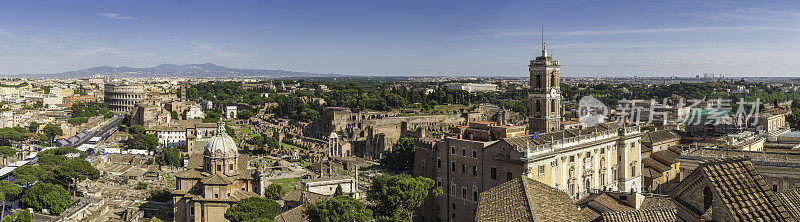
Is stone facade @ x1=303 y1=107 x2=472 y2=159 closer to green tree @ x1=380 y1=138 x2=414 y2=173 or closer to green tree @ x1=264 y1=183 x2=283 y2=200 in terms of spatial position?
green tree @ x1=380 y1=138 x2=414 y2=173

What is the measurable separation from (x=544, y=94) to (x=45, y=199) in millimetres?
34057

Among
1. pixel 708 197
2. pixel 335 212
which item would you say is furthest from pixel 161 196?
pixel 708 197

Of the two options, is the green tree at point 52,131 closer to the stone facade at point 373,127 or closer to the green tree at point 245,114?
the stone facade at point 373,127

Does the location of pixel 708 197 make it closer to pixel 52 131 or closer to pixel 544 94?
pixel 544 94

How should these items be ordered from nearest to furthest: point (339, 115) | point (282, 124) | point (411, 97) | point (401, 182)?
point (401, 182), point (339, 115), point (282, 124), point (411, 97)

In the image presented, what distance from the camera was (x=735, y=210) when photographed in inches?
247

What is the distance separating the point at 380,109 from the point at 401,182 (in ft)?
222

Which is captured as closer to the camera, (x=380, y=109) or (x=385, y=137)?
(x=385, y=137)

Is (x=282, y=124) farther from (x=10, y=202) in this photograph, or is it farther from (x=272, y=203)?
(x=272, y=203)

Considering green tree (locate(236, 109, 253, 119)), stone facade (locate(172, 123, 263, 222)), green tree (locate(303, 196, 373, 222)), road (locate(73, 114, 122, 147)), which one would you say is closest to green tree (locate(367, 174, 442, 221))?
green tree (locate(303, 196, 373, 222))

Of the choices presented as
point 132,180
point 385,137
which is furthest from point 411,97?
point 132,180

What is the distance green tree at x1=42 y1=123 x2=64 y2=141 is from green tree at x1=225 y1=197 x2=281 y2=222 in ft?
182

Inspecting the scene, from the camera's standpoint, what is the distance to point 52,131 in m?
70.8

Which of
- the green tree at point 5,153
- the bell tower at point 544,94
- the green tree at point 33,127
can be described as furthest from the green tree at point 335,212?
the green tree at point 33,127
